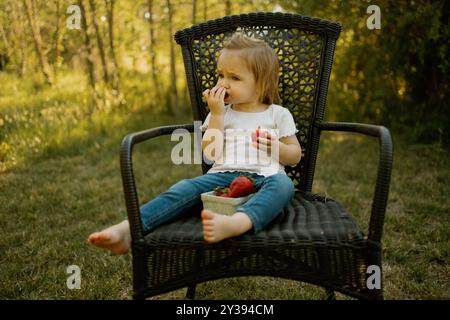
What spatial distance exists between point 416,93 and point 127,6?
309cm

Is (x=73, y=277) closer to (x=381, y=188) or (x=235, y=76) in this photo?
(x=235, y=76)

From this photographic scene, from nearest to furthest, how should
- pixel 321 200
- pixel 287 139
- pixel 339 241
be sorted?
pixel 339 241, pixel 321 200, pixel 287 139

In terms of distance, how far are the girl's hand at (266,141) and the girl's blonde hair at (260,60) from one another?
237 millimetres

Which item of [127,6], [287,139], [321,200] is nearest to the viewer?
[321,200]

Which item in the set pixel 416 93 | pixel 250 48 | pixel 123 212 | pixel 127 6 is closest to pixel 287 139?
pixel 250 48

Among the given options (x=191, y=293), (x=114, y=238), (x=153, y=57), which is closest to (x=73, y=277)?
(x=191, y=293)

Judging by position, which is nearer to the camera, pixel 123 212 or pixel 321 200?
pixel 321 200

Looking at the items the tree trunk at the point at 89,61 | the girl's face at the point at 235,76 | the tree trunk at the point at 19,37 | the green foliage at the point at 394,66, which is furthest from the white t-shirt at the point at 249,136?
the tree trunk at the point at 89,61

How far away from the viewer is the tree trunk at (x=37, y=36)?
13.1 feet

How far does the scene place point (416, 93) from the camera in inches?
166

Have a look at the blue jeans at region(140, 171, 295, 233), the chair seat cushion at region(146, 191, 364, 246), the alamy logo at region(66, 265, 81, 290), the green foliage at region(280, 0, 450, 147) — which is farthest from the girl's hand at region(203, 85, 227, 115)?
the green foliage at region(280, 0, 450, 147)

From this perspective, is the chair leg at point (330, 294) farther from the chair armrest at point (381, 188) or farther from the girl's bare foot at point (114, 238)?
the girl's bare foot at point (114, 238)

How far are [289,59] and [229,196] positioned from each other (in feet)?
2.40
